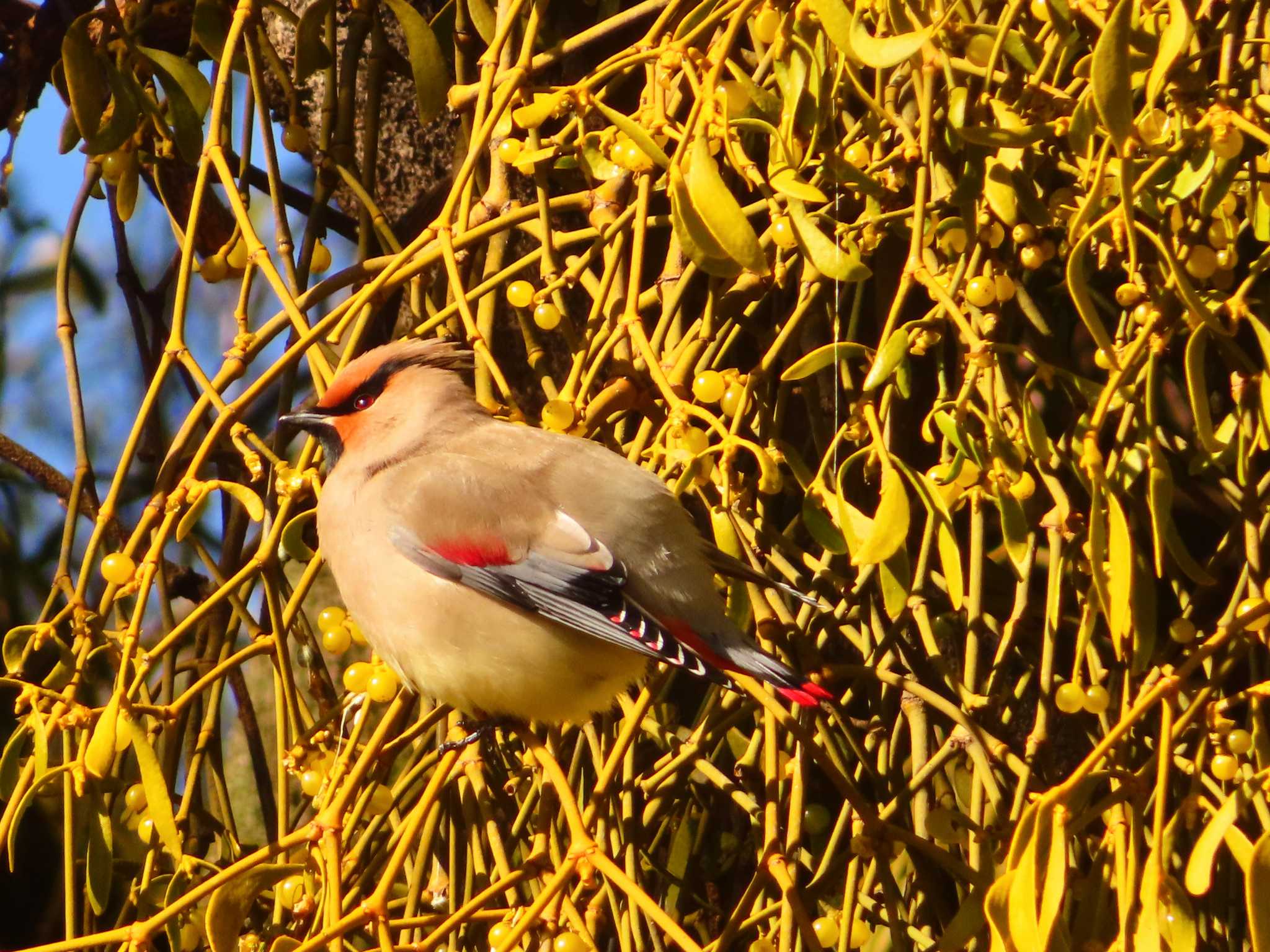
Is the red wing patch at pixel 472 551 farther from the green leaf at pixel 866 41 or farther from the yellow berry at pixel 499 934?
the green leaf at pixel 866 41

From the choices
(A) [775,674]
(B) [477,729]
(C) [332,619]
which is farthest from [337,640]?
(A) [775,674]

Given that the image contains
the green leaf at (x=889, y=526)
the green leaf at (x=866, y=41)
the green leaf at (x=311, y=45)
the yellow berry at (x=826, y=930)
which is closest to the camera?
the green leaf at (x=866, y=41)

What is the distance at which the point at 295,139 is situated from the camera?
6.59 ft

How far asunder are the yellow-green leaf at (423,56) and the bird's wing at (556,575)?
1.67 ft

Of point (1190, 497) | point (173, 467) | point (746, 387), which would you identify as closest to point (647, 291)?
point (746, 387)

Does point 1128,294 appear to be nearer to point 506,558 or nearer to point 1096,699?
point 1096,699

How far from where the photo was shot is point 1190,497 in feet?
7.06

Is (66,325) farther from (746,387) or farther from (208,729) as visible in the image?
(746,387)

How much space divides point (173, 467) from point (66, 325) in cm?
38

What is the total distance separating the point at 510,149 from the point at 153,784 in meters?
0.76

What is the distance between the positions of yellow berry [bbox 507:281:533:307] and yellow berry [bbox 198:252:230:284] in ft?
1.23

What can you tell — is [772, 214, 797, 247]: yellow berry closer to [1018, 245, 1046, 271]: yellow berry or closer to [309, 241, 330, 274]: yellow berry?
[1018, 245, 1046, 271]: yellow berry

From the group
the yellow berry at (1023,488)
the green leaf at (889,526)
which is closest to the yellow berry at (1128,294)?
the yellow berry at (1023,488)

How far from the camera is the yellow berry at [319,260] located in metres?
1.89
